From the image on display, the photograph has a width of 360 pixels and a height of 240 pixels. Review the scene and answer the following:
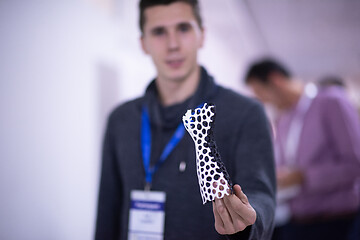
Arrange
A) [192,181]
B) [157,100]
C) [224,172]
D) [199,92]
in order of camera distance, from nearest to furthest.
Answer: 1. [224,172]
2. [192,181]
3. [199,92]
4. [157,100]

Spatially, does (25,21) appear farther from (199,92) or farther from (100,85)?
(199,92)

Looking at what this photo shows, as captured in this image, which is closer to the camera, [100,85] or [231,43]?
[100,85]

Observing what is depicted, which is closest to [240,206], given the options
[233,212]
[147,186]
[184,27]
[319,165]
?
[233,212]

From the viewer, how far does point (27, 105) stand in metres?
1.69

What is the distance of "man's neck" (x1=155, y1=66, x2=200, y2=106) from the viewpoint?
2.79 ft

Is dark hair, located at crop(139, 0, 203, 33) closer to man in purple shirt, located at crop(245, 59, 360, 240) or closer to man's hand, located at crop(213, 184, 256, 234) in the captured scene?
man's hand, located at crop(213, 184, 256, 234)

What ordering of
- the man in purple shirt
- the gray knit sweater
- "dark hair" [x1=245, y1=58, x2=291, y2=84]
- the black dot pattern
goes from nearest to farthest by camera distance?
the black dot pattern < the gray knit sweater < the man in purple shirt < "dark hair" [x1=245, y1=58, x2=291, y2=84]

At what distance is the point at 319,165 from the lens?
157cm

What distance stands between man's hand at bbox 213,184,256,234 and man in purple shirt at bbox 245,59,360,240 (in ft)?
3.47

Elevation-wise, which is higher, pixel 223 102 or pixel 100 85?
pixel 100 85

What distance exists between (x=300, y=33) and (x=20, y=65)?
530 cm

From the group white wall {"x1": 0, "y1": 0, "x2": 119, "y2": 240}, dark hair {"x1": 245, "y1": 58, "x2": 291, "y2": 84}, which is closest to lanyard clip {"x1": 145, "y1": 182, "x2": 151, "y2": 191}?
white wall {"x1": 0, "y1": 0, "x2": 119, "y2": 240}

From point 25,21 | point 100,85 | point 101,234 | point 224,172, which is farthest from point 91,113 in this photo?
point 224,172

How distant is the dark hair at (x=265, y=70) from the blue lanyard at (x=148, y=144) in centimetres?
133
